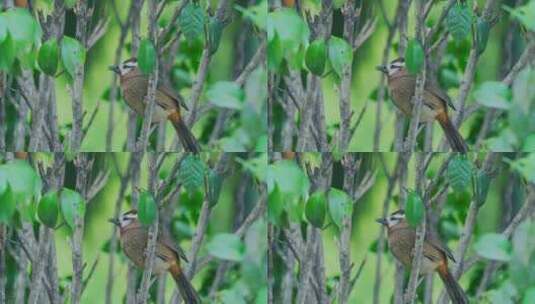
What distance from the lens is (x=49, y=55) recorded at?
2566 mm

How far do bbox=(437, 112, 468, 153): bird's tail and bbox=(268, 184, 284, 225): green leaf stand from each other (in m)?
0.42

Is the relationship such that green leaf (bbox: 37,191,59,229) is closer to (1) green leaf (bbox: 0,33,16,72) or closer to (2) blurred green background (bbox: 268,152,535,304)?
(1) green leaf (bbox: 0,33,16,72)

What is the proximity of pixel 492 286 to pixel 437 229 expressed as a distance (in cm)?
19

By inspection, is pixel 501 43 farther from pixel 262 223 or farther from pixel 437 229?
pixel 262 223

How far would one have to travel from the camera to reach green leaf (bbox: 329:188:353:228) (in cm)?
262

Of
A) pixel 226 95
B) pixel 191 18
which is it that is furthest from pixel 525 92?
pixel 191 18

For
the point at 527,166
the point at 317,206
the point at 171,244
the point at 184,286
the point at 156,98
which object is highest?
the point at 156,98

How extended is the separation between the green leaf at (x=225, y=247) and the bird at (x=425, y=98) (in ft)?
1.68

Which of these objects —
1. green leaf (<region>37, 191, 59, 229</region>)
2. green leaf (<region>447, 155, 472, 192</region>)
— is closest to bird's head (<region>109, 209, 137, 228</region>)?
green leaf (<region>37, 191, 59, 229</region>)

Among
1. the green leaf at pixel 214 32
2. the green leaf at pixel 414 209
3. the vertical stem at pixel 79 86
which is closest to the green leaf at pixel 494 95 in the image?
the green leaf at pixel 414 209

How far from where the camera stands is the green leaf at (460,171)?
259cm

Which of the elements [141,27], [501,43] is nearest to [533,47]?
[501,43]

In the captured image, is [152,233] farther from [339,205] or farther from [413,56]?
[413,56]

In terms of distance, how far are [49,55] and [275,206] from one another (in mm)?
645
